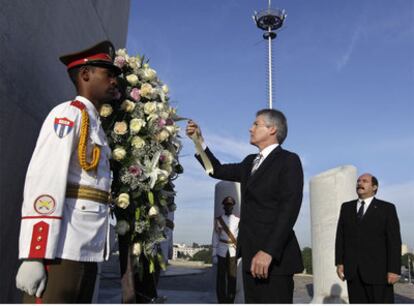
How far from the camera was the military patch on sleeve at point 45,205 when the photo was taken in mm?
2115

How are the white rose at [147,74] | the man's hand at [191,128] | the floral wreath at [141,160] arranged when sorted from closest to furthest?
1. the floral wreath at [141,160]
2. the white rose at [147,74]
3. the man's hand at [191,128]

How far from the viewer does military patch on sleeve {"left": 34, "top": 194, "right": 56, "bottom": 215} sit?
2115 mm

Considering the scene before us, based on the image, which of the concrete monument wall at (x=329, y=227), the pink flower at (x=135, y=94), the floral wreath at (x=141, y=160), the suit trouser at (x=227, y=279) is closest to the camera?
the floral wreath at (x=141, y=160)

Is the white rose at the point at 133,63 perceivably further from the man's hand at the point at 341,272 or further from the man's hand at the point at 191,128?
the man's hand at the point at 341,272

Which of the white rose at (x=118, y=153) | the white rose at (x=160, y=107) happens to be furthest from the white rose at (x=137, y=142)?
the white rose at (x=160, y=107)

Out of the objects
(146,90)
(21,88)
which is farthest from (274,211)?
(21,88)

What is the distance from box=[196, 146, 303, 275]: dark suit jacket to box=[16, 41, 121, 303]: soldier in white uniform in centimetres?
110

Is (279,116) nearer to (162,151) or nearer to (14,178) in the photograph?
(162,151)

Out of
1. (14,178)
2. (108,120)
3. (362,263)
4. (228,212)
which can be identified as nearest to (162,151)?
(108,120)

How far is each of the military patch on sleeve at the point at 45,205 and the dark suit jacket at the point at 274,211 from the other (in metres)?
1.47

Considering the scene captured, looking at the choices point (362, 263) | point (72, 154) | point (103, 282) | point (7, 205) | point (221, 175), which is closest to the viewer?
point (72, 154)

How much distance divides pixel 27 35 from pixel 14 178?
3.19 ft

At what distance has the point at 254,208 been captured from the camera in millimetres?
3264

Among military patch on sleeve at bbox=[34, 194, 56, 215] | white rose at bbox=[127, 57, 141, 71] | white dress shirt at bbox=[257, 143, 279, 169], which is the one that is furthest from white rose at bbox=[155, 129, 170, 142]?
military patch on sleeve at bbox=[34, 194, 56, 215]
